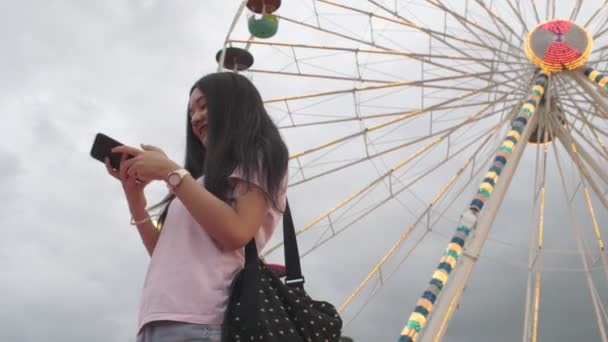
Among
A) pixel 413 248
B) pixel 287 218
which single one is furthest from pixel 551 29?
pixel 287 218

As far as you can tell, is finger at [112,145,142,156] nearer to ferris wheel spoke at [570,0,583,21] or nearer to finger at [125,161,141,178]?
finger at [125,161,141,178]

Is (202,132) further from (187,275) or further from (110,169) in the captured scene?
(187,275)

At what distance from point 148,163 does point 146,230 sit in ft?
1.06

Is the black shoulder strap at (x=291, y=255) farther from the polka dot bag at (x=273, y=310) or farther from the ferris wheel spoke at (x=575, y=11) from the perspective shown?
the ferris wheel spoke at (x=575, y=11)

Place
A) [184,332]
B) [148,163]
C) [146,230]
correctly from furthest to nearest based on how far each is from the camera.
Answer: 1. [146,230]
2. [148,163]
3. [184,332]

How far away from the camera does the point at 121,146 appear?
166cm

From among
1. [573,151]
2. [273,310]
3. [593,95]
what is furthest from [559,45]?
[273,310]

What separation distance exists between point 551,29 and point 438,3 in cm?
155

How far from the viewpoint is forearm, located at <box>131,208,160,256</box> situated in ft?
6.03

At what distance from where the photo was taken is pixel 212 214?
150 cm

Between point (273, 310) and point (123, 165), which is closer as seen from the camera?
point (273, 310)

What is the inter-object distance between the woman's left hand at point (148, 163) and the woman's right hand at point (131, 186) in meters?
0.03

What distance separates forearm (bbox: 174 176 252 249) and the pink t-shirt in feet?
0.21

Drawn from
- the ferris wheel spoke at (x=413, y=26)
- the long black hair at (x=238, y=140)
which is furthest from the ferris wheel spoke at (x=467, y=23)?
the long black hair at (x=238, y=140)
